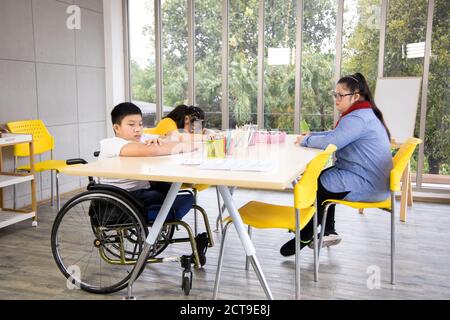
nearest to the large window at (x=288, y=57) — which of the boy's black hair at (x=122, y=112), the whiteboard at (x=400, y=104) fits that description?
the whiteboard at (x=400, y=104)

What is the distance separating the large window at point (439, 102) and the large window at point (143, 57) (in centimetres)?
328

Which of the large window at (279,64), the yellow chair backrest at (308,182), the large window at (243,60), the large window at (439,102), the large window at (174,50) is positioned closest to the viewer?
the yellow chair backrest at (308,182)

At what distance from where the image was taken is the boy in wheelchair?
90.9 inches

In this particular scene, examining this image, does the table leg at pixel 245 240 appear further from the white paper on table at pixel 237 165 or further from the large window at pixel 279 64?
the large window at pixel 279 64

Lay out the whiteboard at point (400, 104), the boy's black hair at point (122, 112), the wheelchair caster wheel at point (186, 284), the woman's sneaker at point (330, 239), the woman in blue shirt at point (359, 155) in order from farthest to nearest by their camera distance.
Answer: the whiteboard at point (400, 104) → the woman's sneaker at point (330, 239) → the woman in blue shirt at point (359, 155) → the boy's black hair at point (122, 112) → the wheelchair caster wheel at point (186, 284)

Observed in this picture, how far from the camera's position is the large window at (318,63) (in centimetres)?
506

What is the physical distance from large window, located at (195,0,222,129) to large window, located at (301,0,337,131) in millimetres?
1041

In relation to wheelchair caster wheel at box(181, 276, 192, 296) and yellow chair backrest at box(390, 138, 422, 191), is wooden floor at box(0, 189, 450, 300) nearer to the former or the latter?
wheelchair caster wheel at box(181, 276, 192, 296)

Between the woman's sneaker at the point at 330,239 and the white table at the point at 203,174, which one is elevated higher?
the white table at the point at 203,174

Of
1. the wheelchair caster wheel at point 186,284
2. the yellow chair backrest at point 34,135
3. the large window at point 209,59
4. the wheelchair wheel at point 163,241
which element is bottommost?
the wheelchair caster wheel at point 186,284

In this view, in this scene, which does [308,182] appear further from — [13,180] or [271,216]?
[13,180]

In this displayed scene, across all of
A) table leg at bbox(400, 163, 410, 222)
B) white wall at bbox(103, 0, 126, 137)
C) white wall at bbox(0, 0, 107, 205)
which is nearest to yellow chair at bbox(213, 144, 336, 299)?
table leg at bbox(400, 163, 410, 222)

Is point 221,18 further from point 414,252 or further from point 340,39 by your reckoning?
point 414,252

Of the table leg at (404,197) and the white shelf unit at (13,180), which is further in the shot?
the table leg at (404,197)
